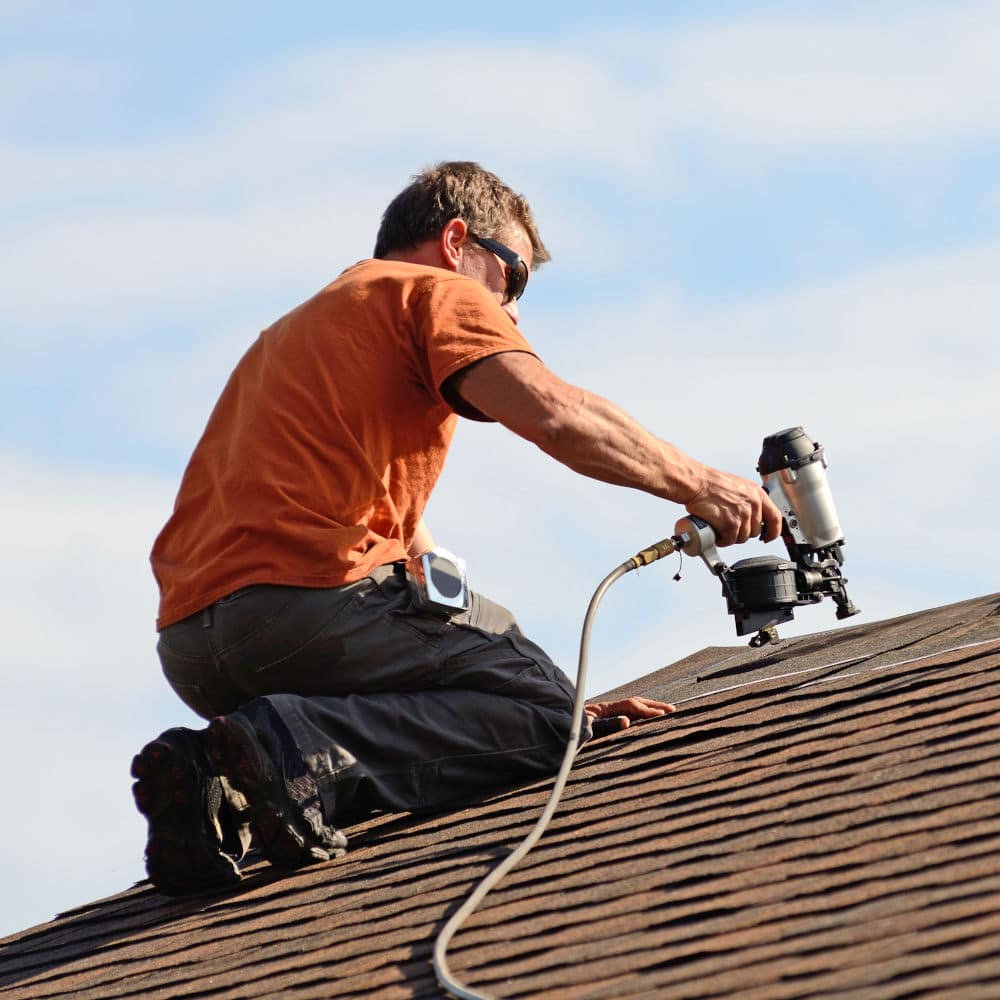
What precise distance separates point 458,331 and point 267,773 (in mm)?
1133

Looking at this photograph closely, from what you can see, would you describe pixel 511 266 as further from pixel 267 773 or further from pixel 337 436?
pixel 267 773

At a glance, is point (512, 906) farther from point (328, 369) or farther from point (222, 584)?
point (328, 369)

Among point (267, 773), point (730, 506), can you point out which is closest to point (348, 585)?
point (267, 773)

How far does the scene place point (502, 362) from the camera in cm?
389

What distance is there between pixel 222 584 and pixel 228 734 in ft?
1.42

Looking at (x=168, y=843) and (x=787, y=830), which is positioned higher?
(x=168, y=843)

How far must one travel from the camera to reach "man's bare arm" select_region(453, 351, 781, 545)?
12.8ft

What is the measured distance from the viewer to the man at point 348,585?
3920 millimetres

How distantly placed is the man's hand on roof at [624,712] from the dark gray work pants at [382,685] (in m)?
0.39

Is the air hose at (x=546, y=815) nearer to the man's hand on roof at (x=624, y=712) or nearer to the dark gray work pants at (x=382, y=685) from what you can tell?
the dark gray work pants at (x=382, y=685)

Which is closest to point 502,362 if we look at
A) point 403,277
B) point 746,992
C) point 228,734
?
point 403,277

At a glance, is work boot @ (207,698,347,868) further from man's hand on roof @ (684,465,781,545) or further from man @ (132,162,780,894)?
man's hand on roof @ (684,465,781,545)

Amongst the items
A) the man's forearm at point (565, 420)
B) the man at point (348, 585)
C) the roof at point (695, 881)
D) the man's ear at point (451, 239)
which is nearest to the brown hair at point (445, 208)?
the man's ear at point (451, 239)

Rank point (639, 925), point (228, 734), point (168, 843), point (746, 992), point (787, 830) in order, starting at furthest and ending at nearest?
point (168, 843)
point (228, 734)
point (787, 830)
point (639, 925)
point (746, 992)
